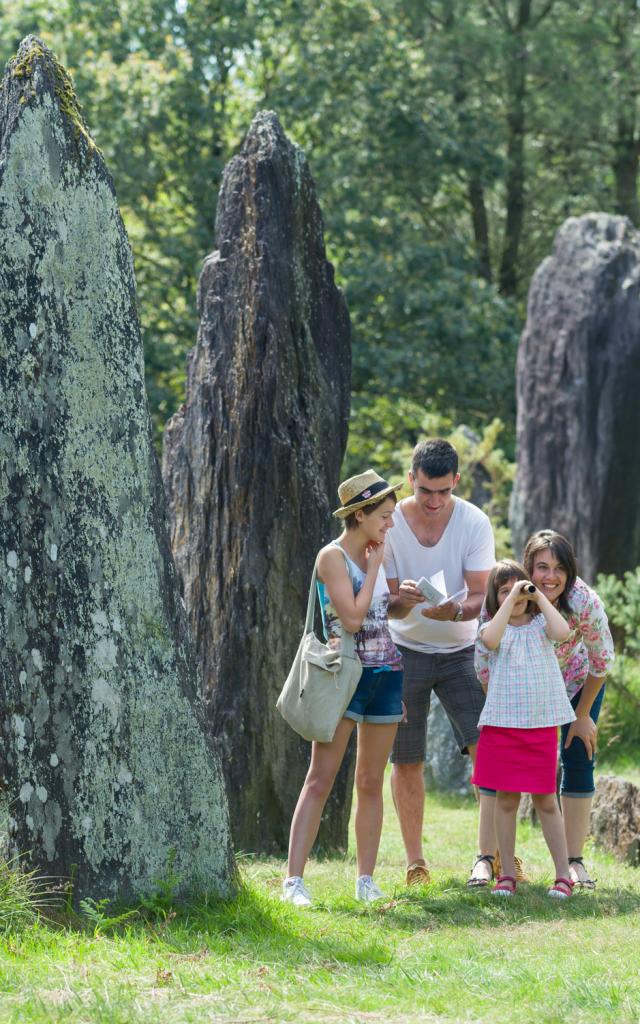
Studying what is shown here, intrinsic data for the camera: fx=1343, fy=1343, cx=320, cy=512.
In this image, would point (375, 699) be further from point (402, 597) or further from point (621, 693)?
point (621, 693)

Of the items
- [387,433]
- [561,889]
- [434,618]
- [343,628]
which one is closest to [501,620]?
[434,618]

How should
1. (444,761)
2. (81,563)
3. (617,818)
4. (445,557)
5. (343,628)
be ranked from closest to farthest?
(81,563) → (343,628) → (445,557) → (617,818) → (444,761)

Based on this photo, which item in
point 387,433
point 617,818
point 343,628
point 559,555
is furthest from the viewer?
point 387,433

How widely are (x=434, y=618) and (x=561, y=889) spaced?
1336 millimetres

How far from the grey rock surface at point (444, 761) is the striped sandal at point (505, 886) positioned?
4539 millimetres

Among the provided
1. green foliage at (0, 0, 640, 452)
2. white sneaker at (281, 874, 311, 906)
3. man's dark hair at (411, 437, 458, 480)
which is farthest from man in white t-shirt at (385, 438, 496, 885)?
green foliage at (0, 0, 640, 452)

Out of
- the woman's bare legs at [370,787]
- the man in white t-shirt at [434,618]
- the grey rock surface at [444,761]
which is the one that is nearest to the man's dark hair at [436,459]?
the man in white t-shirt at [434,618]

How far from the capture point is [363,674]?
5.90 m

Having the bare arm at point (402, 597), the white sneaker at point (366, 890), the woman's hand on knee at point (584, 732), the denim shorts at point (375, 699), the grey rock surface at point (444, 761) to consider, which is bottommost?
the grey rock surface at point (444, 761)

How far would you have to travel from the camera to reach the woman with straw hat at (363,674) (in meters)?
5.73

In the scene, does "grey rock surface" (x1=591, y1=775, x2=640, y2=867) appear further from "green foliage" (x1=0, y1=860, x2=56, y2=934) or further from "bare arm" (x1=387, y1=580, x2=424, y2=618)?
"green foliage" (x1=0, y1=860, x2=56, y2=934)

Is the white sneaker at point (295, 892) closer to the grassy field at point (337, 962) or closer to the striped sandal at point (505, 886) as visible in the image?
the grassy field at point (337, 962)

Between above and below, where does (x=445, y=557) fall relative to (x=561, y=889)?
above

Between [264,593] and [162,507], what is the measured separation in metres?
2.03
